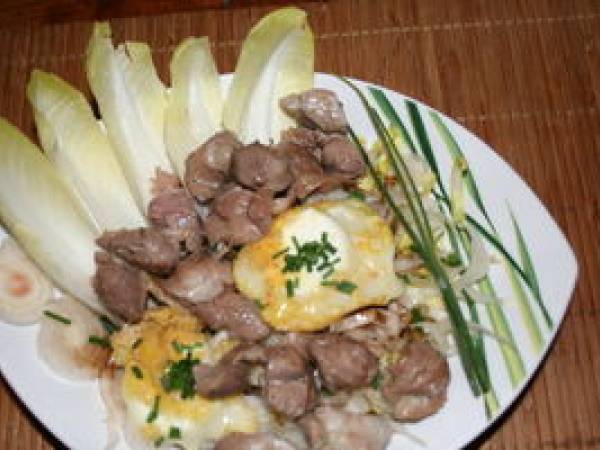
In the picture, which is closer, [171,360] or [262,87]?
[171,360]

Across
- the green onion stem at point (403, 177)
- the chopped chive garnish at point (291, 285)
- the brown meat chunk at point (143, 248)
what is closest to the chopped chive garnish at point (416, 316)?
the green onion stem at point (403, 177)

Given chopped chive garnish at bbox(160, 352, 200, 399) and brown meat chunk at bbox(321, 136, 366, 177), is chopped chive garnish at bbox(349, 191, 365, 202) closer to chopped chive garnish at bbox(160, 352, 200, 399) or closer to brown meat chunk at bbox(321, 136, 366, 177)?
brown meat chunk at bbox(321, 136, 366, 177)

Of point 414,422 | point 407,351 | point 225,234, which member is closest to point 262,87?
point 225,234

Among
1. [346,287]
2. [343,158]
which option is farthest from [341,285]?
[343,158]

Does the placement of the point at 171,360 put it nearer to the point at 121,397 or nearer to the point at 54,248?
the point at 121,397

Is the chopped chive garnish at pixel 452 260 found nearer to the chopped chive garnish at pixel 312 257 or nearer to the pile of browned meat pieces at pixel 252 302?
the pile of browned meat pieces at pixel 252 302

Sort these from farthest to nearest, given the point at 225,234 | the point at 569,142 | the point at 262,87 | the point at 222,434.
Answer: the point at 569,142, the point at 262,87, the point at 225,234, the point at 222,434

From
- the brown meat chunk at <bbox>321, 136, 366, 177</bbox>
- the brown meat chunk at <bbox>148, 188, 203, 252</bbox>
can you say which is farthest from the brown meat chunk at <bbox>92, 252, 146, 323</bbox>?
the brown meat chunk at <bbox>321, 136, 366, 177</bbox>

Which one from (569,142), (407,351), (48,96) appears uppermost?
(48,96)
